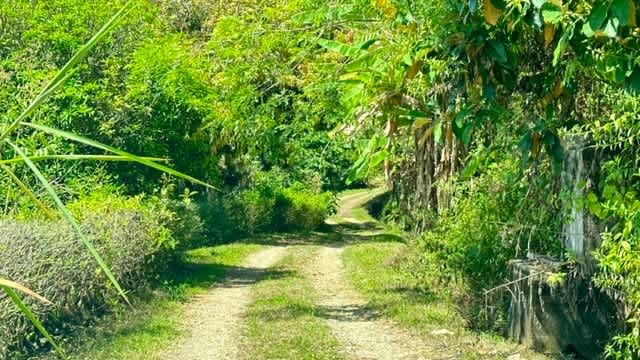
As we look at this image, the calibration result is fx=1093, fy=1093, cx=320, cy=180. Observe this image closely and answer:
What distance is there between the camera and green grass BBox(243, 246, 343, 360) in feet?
42.5

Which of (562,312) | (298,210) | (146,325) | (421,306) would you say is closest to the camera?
(562,312)

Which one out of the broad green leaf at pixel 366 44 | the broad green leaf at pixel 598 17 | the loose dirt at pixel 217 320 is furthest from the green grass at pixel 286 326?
the broad green leaf at pixel 598 17

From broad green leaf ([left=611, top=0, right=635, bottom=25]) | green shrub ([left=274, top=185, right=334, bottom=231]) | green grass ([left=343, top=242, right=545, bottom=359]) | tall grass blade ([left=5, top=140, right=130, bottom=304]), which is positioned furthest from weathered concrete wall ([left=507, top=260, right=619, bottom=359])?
green shrub ([left=274, top=185, right=334, bottom=231])

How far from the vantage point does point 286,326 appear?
49.8ft

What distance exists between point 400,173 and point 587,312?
12.4 meters

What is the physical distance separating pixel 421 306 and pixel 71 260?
6.01 meters

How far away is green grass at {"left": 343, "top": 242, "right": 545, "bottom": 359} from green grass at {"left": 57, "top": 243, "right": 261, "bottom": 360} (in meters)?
3.21

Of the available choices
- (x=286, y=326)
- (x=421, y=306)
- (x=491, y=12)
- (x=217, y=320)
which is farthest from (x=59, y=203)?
(x=421, y=306)

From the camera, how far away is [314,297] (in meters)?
19.8

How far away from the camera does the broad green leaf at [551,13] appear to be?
6195 mm

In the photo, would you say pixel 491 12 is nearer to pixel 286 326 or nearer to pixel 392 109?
pixel 392 109

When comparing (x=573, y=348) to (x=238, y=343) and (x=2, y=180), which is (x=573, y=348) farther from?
(x=2, y=180)

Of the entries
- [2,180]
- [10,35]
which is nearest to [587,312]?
[2,180]

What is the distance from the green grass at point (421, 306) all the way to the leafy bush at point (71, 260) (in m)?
4.04
